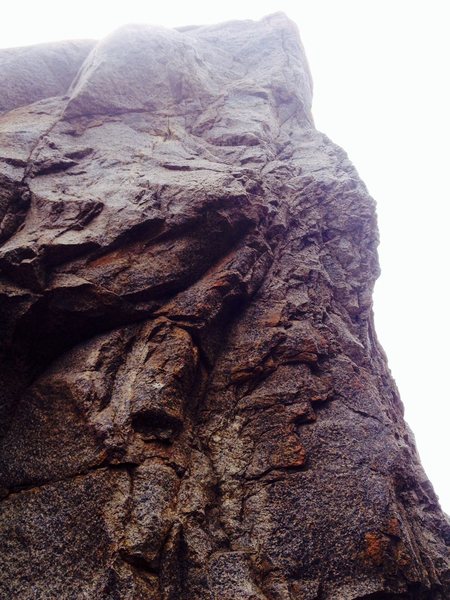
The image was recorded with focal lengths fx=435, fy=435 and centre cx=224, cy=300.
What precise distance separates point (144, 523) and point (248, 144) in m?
15.9

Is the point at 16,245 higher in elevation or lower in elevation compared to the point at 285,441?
higher

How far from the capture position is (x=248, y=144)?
1938 cm

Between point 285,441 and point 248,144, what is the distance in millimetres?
13635

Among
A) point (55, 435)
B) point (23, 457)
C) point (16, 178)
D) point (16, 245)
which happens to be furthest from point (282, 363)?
point (16, 178)

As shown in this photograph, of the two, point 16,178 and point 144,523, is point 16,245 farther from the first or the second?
point 144,523

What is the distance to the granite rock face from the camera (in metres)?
8.70

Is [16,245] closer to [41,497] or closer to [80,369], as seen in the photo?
[80,369]

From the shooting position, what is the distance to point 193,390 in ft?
37.0

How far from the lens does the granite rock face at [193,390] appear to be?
28.5ft

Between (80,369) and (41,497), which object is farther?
(80,369)

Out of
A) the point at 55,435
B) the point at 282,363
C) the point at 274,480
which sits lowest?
the point at 274,480

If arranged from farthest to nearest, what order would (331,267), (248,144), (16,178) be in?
(248,144) → (331,267) → (16,178)

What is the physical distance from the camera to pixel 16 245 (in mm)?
11516

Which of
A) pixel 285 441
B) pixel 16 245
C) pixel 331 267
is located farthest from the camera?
pixel 331 267
